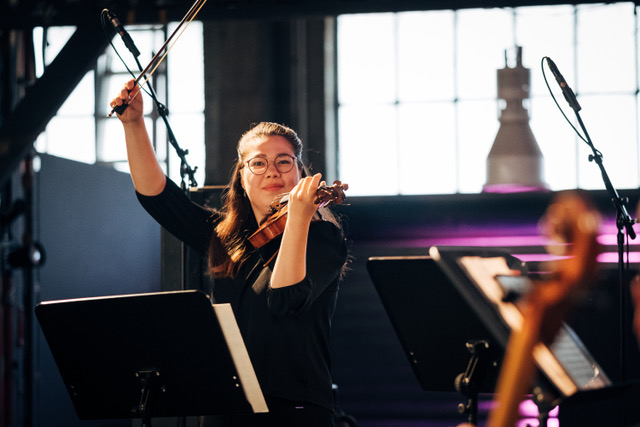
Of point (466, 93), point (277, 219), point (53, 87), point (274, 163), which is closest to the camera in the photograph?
point (277, 219)

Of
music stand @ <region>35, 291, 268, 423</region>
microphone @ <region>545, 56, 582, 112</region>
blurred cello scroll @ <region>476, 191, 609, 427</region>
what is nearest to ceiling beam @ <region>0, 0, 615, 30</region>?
microphone @ <region>545, 56, 582, 112</region>

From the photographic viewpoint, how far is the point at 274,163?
5.95ft

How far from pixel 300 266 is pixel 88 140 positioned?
3857 mm

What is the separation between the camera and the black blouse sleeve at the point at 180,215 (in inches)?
71.7

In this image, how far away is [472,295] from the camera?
118cm

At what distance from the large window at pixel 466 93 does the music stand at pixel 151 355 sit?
3.04m

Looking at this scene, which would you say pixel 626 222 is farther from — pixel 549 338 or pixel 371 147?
pixel 371 147

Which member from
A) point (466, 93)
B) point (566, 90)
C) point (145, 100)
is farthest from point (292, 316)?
point (145, 100)

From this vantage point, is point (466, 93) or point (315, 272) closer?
point (315, 272)

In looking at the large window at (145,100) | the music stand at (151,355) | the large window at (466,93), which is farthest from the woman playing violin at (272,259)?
the large window at (145,100)

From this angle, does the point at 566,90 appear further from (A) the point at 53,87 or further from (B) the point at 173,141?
(A) the point at 53,87

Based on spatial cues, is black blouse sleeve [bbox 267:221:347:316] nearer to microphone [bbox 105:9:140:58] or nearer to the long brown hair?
the long brown hair

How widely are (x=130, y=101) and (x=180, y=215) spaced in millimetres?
299

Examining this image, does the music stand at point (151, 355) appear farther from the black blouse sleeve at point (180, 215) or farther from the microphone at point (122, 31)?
the microphone at point (122, 31)
